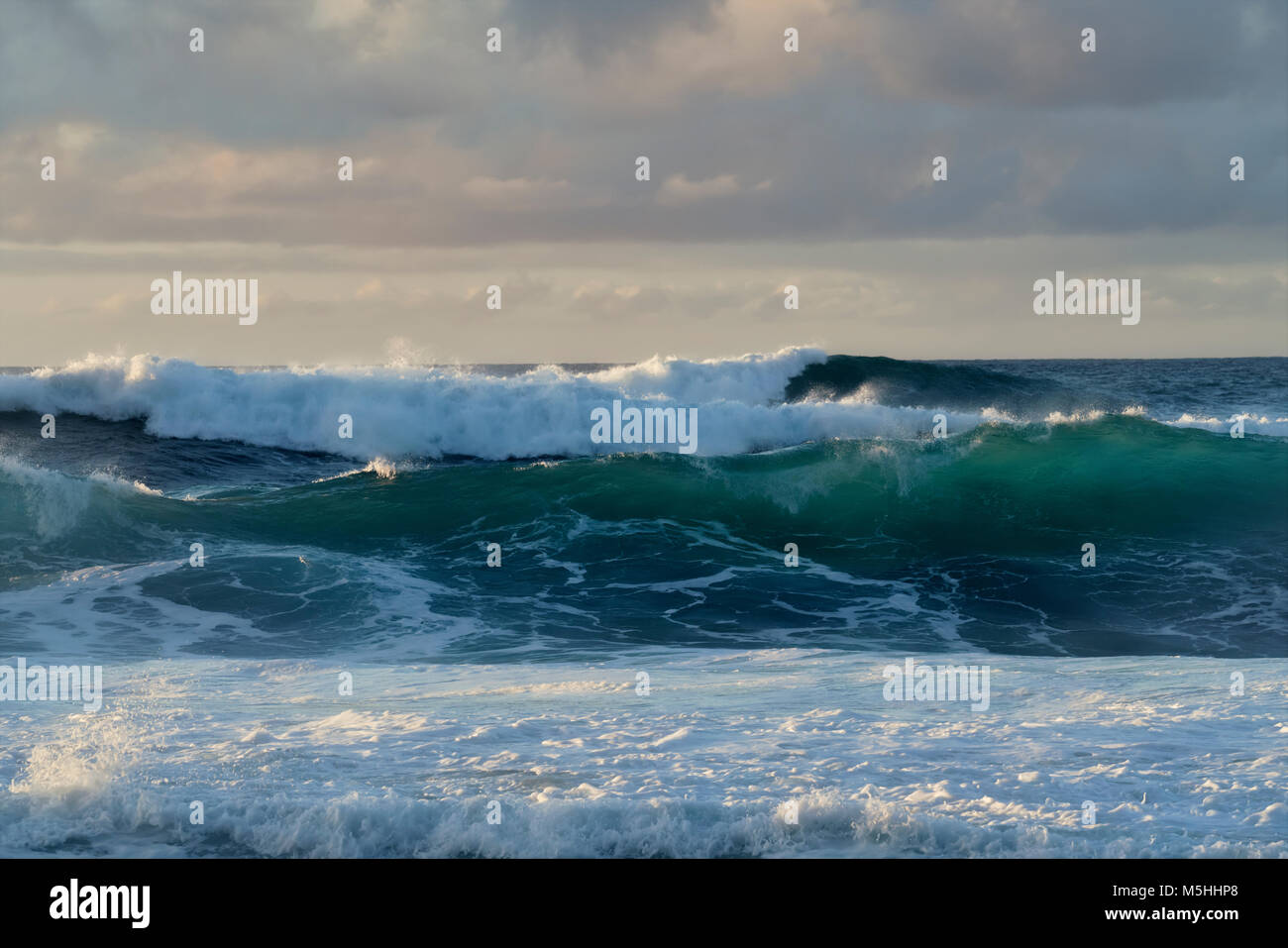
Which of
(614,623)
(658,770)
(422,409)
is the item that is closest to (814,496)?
(614,623)

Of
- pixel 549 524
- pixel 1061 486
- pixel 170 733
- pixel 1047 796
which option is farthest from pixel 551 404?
pixel 1047 796

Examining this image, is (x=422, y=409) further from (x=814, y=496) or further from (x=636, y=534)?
(x=636, y=534)

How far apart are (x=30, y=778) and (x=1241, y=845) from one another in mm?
6108

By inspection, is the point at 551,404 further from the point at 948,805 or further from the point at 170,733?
the point at 948,805

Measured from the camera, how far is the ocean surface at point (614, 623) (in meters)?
5.80

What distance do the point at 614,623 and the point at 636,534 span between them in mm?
4058

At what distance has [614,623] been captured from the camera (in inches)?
523

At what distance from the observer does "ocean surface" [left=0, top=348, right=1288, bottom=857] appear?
580 centimetres

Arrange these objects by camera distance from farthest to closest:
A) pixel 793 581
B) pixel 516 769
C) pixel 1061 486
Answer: pixel 1061 486
pixel 793 581
pixel 516 769

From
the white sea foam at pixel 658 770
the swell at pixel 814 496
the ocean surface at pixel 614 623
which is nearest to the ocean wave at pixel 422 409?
the ocean surface at pixel 614 623

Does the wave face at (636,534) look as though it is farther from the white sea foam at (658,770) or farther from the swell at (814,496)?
the white sea foam at (658,770)

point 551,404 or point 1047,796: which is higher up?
point 551,404

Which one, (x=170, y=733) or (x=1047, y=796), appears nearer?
(x=1047, y=796)
